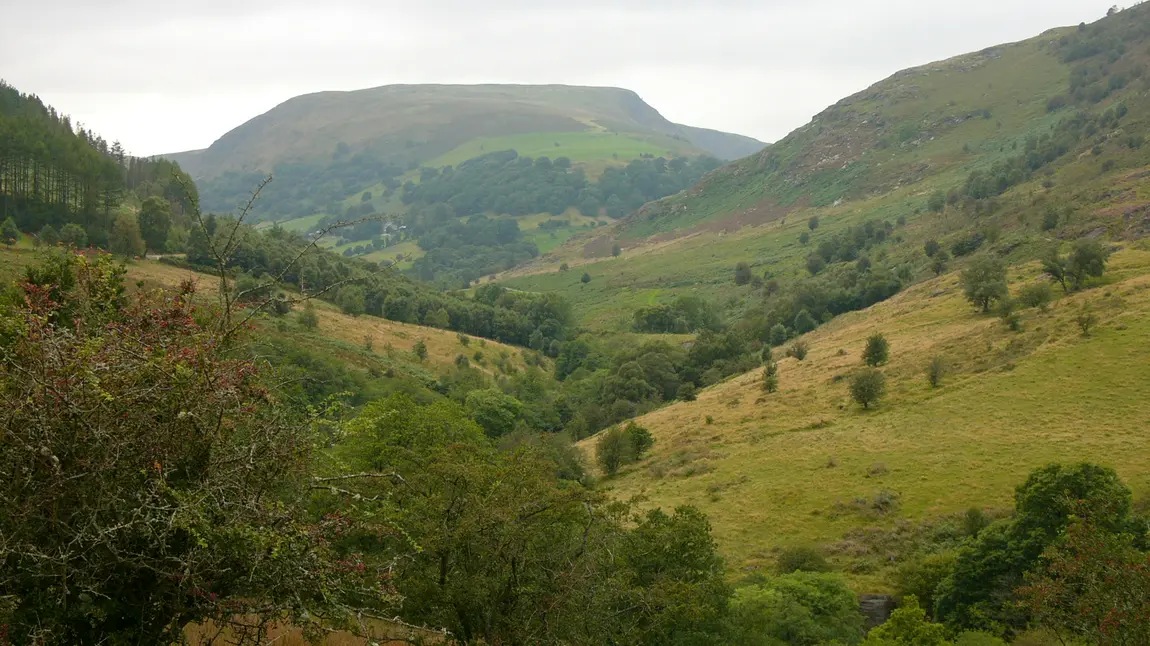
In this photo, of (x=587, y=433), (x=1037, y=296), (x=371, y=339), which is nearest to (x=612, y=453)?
(x=587, y=433)

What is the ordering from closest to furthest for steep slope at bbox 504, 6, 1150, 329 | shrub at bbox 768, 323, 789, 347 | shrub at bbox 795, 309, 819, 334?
1. shrub at bbox 768, 323, 789, 347
2. shrub at bbox 795, 309, 819, 334
3. steep slope at bbox 504, 6, 1150, 329

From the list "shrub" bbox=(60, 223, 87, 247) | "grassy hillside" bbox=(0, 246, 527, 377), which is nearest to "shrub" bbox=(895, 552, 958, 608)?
"grassy hillside" bbox=(0, 246, 527, 377)

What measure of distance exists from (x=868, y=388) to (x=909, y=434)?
575cm

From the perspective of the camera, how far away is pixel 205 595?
6934mm

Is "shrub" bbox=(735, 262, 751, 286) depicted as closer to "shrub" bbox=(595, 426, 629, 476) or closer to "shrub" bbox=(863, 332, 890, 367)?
"shrub" bbox=(863, 332, 890, 367)

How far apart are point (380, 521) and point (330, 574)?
179 centimetres

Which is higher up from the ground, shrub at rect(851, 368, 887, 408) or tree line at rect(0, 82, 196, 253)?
tree line at rect(0, 82, 196, 253)

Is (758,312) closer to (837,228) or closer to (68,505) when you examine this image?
(837,228)

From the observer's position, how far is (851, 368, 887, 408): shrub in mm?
52156

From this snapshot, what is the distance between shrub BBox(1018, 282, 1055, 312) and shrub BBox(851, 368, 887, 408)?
16.3m

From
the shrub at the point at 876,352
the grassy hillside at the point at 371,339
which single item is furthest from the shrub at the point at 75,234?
the shrub at the point at 876,352

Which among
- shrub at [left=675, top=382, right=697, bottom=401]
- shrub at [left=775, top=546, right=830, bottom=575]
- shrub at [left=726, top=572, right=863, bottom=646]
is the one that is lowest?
shrub at [left=675, top=382, right=697, bottom=401]

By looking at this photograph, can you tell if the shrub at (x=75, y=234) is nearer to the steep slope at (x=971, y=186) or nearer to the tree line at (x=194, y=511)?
the tree line at (x=194, y=511)

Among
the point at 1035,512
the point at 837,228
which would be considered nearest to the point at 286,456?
the point at 1035,512
